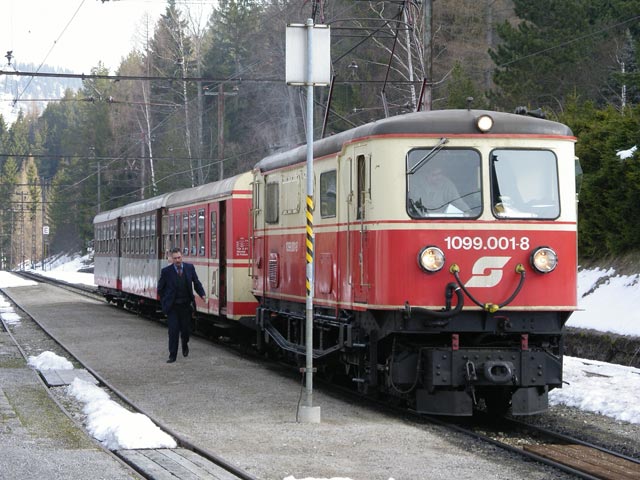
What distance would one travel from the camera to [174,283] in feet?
57.8

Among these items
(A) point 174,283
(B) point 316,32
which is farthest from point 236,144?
(B) point 316,32

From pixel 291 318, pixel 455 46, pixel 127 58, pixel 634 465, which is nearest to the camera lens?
pixel 634 465

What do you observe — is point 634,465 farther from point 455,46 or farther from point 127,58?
point 127,58

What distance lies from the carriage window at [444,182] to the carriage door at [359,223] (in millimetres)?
537

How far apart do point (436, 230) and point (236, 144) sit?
5423cm

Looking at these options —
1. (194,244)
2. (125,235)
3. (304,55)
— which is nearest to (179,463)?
(304,55)

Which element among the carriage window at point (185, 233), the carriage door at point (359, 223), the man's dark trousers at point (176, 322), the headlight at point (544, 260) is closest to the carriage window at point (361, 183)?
the carriage door at point (359, 223)

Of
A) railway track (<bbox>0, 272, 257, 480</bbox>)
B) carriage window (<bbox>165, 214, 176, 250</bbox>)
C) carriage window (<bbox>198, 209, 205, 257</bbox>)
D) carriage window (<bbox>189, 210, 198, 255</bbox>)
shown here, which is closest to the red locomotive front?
railway track (<bbox>0, 272, 257, 480</bbox>)

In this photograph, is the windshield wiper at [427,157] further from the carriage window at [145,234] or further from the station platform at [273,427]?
the carriage window at [145,234]

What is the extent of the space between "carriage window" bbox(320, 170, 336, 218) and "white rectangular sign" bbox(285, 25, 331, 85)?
1800 mm

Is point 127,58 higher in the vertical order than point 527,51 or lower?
higher

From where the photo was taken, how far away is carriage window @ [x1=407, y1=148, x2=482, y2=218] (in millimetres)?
11945

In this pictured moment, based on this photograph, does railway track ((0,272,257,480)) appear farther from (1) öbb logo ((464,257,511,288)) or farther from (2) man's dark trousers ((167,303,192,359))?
(2) man's dark trousers ((167,303,192,359))

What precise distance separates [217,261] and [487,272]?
9.75m
